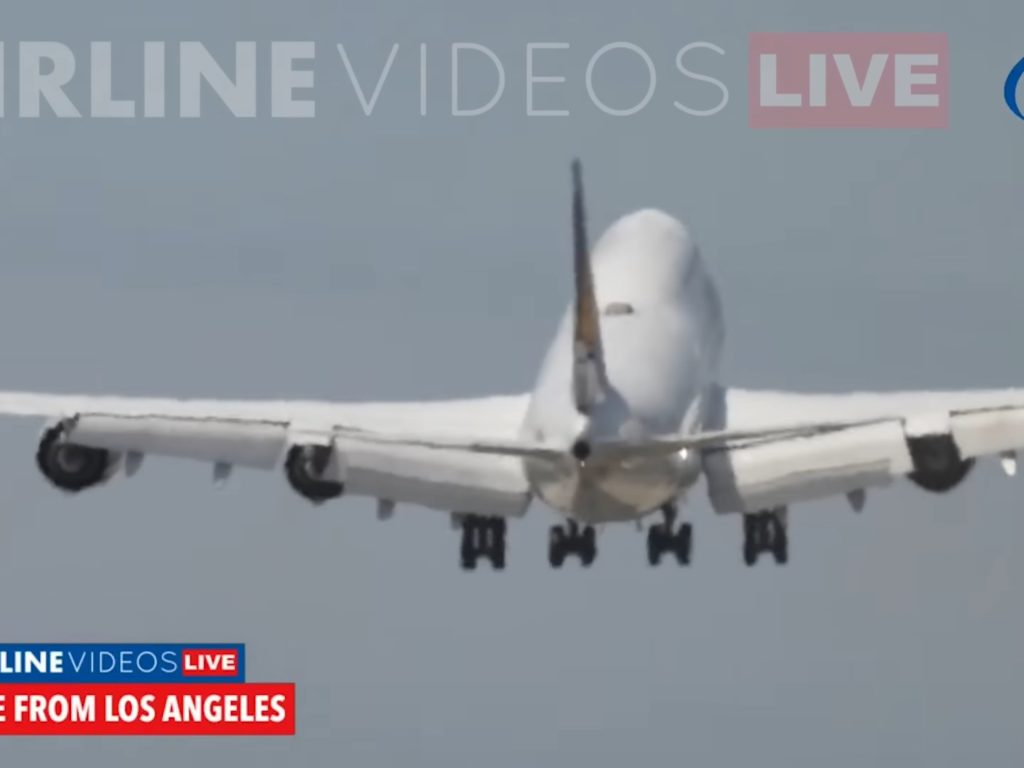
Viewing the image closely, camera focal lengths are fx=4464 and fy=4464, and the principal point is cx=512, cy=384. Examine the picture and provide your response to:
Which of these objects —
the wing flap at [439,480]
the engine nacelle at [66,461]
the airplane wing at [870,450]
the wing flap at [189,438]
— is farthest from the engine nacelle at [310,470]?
the airplane wing at [870,450]

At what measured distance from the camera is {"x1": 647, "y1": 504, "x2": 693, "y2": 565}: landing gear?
8900cm

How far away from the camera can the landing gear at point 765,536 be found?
90188 millimetres

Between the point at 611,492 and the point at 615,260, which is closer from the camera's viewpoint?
Answer: the point at 611,492

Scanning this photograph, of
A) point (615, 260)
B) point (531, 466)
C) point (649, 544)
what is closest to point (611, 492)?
point (531, 466)

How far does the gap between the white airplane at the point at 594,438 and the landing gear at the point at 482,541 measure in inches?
1.1

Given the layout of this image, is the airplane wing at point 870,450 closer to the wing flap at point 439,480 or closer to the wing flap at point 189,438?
the wing flap at point 439,480

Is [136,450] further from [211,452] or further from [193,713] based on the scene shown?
[193,713]

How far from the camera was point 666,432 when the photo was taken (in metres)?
84.2

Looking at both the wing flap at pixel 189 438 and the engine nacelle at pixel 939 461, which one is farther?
the wing flap at pixel 189 438

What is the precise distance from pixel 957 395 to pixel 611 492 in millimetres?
9579

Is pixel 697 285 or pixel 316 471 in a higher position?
pixel 697 285

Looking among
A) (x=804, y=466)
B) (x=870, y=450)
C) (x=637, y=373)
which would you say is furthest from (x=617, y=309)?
(x=870, y=450)

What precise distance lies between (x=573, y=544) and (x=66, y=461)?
10252mm

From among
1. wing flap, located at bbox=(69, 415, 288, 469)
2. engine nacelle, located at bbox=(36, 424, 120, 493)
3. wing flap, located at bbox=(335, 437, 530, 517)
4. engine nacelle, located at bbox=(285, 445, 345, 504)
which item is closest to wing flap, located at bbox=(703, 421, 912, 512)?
wing flap, located at bbox=(335, 437, 530, 517)
